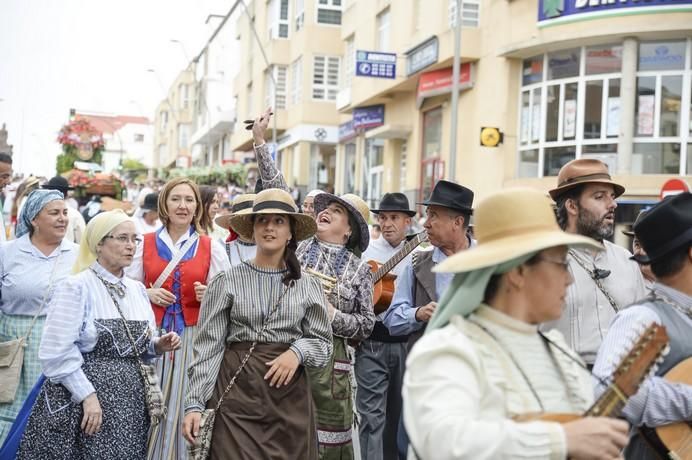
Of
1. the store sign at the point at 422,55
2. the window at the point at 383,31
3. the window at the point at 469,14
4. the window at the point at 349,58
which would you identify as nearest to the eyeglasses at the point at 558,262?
the store sign at the point at 422,55

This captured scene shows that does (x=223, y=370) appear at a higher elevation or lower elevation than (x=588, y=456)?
→ lower

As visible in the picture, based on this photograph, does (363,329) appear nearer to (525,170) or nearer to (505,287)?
(505,287)

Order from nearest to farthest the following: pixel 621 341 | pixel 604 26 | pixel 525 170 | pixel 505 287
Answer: pixel 505 287, pixel 621 341, pixel 604 26, pixel 525 170

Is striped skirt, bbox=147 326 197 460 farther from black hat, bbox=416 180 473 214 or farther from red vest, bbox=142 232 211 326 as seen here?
black hat, bbox=416 180 473 214

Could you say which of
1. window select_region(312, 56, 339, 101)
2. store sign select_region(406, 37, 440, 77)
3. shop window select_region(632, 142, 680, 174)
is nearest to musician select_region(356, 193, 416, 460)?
shop window select_region(632, 142, 680, 174)

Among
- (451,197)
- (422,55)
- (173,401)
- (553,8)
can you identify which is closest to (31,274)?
(173,401)

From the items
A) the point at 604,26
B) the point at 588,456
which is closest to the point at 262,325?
the point at 588,456

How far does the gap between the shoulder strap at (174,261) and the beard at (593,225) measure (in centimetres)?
313

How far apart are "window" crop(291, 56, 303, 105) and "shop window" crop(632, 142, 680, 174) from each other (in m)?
24.0

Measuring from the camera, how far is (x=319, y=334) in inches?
204

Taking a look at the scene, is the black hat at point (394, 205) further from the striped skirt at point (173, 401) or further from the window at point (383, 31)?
the window at point (383, 31)

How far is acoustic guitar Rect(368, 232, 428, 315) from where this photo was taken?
7289 mm

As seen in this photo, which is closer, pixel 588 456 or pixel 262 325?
pixel 588 456

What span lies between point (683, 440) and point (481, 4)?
2251 cm
